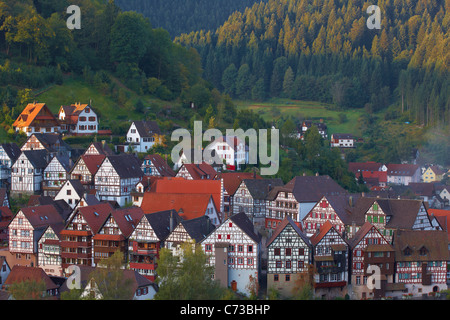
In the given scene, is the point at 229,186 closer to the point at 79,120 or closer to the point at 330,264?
the point at 330,264

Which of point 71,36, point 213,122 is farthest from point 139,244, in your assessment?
point 71,36

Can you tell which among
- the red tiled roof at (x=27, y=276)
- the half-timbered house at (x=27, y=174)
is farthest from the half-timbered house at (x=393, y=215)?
the half-timbered house at (x=27, y=174)

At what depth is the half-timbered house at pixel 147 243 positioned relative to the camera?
45938 millimetres

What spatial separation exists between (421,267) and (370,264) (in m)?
3.31

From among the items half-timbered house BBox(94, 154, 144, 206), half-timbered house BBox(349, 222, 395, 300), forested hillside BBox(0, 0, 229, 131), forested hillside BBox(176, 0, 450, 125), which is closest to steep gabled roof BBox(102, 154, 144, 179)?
half-timbered house BBox(94, 154, 144, 206)

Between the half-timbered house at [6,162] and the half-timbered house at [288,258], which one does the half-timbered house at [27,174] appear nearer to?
the half-timbered house at [6,162]

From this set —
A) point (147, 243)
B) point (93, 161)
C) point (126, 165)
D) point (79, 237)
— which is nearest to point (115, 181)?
point (126, 165)

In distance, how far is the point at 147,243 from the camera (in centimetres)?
4616

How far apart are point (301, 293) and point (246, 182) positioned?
1912cm

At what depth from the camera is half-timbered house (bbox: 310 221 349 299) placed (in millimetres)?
44188

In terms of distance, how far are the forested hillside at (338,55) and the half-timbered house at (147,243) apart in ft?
271

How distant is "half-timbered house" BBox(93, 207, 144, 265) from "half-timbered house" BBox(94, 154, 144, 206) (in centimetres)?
1023

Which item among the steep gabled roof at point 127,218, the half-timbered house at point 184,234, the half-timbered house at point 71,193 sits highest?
the half-timbered house at point 71,193
